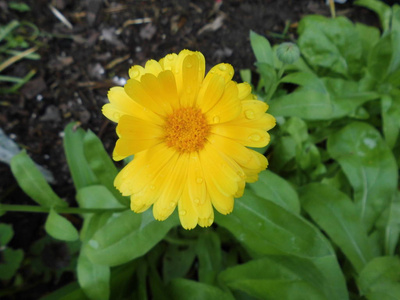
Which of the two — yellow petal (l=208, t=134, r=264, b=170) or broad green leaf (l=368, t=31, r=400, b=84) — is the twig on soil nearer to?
yellow petal (l=208, t=134, r=264, b=170)

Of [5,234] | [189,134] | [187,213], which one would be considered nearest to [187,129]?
[189,134]

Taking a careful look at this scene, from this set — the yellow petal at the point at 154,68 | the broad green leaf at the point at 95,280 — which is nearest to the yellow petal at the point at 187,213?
the yellow petal at the point at 154,68

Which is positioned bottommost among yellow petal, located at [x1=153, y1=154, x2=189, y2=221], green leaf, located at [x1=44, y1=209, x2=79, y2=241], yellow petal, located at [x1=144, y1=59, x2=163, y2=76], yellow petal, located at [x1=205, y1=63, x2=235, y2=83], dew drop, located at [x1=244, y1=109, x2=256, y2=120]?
green leaf, located at [x1=44, y1=209, x2=79, y2=241]

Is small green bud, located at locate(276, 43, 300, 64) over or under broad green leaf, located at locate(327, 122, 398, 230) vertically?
over

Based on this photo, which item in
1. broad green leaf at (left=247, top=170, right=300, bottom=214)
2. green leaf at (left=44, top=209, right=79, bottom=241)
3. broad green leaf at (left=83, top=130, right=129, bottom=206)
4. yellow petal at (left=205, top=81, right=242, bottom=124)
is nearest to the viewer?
yellow petal at (left=205, top=81, right=242, bottom=124)

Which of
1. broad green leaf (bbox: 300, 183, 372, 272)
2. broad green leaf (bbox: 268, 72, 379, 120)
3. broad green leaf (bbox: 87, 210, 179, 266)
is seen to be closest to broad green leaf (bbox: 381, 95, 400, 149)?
broad green leaf (bbox: 268, 72, 379, 120)

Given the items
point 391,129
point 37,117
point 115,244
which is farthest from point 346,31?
point 37,117

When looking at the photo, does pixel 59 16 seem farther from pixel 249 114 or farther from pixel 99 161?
pixel 249 114

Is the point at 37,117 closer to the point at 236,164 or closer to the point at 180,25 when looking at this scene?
the point at 180,25
